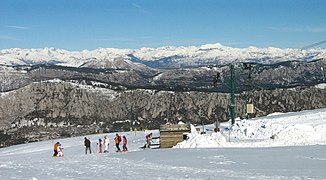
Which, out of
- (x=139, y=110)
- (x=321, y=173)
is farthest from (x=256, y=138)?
(x=139, y=110)

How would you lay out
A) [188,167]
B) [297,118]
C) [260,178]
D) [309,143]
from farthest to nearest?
[297,118] < [309,143] < [188,167] < [260,178]

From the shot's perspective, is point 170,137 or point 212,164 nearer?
point 212,164

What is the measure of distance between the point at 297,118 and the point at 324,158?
2555 centimetres

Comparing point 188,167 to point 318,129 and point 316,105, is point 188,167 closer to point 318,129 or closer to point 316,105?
point 318,129

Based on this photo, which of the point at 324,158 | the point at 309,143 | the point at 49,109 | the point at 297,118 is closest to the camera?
the point at 324,158

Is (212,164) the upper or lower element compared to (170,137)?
lower

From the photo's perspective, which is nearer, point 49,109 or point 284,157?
point 284,157

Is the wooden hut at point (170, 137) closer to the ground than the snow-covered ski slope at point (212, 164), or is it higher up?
higher up

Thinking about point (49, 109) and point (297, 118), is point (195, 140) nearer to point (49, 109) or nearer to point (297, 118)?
point (297, 118)

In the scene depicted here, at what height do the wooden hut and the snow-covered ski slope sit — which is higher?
the wooden hut

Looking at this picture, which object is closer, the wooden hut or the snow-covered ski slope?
the snow-covered ski slope

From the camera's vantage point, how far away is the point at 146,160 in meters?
25.9

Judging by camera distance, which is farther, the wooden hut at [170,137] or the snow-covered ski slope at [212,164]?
the wooden hut at [170,137]

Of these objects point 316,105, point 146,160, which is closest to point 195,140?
point 146,160
